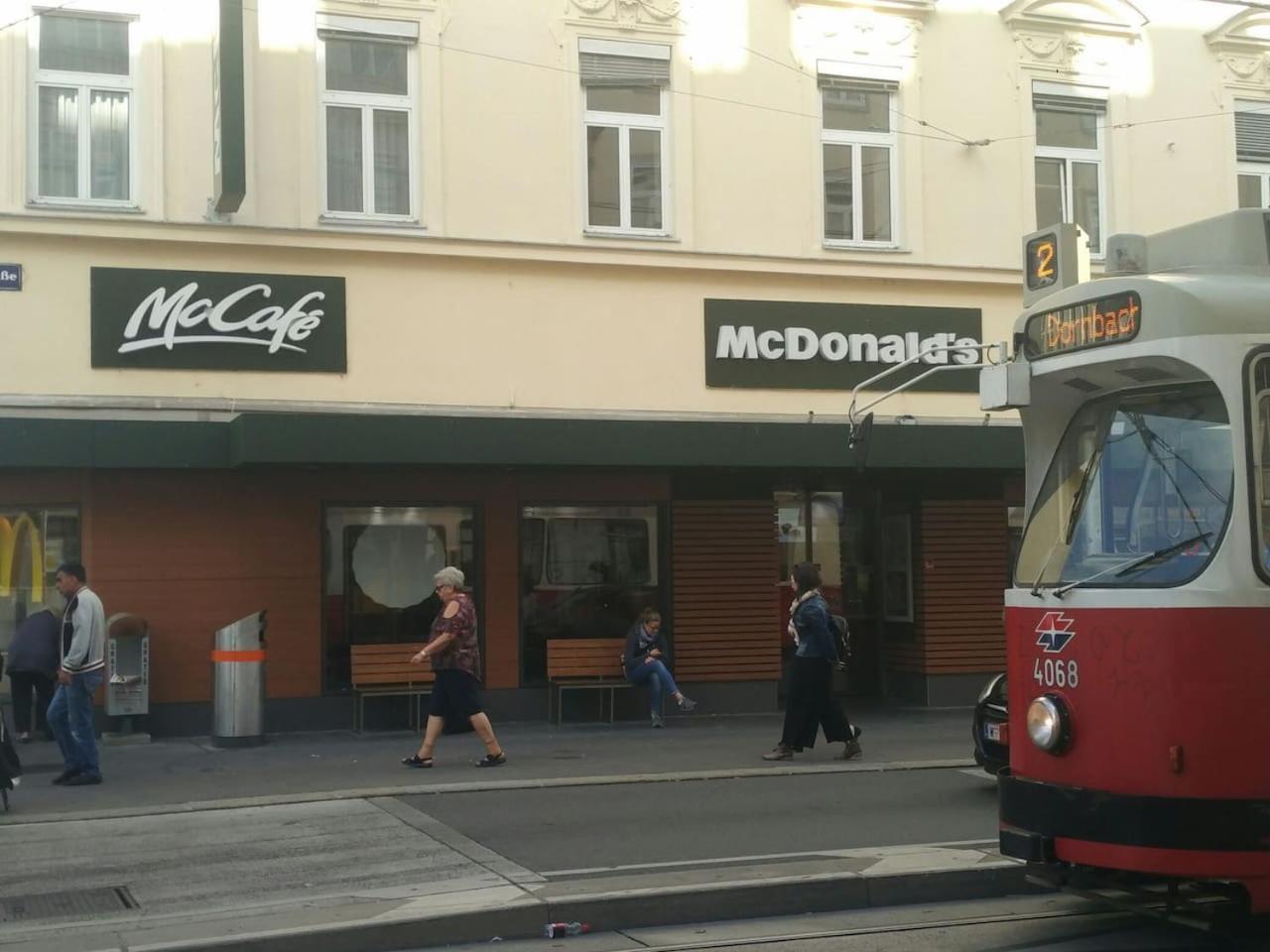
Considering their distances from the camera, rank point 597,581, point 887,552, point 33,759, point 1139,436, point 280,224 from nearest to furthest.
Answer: point 1139,436 → point 33,759 → point 280,224 → point 597,581 → point 887,552

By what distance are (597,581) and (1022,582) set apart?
9669mm

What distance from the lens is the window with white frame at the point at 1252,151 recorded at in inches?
746

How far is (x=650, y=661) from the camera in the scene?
15.8m

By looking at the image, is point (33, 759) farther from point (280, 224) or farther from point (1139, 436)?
point (1139, 436)

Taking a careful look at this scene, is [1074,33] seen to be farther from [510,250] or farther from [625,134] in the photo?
[510,250]

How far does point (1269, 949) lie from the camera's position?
6.97 m

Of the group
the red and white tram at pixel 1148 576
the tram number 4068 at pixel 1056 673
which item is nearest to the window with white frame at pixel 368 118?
the red and white tram at pixel 1148 576

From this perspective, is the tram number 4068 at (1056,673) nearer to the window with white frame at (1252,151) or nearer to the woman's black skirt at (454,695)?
the woman's black skirt at (454,695)

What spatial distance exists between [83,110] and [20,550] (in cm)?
429

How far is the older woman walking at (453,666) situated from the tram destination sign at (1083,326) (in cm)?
641

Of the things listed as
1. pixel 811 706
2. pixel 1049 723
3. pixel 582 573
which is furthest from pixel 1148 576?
pixel 582 573

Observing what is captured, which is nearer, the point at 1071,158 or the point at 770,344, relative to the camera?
the point at 770,344

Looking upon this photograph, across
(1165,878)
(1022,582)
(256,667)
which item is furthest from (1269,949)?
(256,667)

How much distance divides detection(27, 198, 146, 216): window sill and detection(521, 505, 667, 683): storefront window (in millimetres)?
4903
